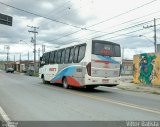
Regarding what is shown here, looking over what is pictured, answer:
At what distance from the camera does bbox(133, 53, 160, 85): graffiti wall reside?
26.7 m

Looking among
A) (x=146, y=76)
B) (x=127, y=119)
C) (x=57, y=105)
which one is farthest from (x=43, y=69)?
(x=127, y=119)


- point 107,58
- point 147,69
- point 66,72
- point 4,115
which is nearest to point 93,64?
point 107,58

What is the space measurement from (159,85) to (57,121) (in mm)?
→ 18327

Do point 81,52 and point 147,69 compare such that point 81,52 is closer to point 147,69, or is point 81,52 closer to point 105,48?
point 105,48

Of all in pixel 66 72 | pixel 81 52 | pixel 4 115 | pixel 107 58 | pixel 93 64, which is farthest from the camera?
pixel 66 72

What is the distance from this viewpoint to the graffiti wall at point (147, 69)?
26734mm

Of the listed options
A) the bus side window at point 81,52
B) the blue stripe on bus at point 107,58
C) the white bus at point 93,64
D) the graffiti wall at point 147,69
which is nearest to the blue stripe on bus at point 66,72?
the white bus at point 93,64

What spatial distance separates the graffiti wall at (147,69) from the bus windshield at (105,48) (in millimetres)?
8074

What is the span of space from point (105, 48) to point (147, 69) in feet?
33.6

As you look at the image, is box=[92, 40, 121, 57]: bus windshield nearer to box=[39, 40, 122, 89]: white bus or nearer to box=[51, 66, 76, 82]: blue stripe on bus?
box=[39, 40, 122, 89]: white bus

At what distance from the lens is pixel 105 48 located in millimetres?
19203

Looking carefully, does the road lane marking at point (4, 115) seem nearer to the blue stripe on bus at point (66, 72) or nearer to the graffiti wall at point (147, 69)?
the blue stripe on bus at point (66, 72)

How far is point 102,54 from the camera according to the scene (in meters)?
19.0

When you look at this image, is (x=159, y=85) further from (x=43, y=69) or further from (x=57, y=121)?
(x=57, y=121)
